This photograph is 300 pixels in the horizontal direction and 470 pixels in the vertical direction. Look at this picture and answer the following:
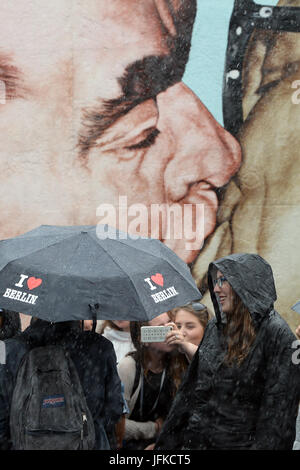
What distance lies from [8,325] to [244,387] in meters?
1.48

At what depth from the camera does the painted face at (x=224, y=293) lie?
383cm

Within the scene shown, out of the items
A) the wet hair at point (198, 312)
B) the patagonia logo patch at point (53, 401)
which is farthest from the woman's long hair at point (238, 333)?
the wet hair at point (198, 312)

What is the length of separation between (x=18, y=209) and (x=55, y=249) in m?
3.96

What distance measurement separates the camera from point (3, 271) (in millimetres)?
3459

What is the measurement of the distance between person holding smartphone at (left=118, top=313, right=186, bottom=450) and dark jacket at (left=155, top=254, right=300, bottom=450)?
43cm

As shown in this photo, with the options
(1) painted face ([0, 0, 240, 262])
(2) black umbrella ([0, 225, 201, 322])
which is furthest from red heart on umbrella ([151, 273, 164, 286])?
(1) painted face ([0, 0, 240, 262])

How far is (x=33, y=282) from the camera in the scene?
11.1 feet

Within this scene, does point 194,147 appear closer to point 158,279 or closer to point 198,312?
point 198,312

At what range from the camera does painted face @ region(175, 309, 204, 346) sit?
484cm

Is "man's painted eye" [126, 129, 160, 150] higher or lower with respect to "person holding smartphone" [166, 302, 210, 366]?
higher

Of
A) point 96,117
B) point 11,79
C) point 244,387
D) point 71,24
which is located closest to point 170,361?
point 244,387

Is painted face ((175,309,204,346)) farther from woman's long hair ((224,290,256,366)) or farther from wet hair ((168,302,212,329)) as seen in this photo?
woman's long hair ((224,290,256,366))

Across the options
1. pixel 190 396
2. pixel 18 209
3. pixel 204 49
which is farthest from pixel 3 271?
pixel 204 49

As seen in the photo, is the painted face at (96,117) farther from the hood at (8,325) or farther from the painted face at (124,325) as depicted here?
the hood at (8,325)
